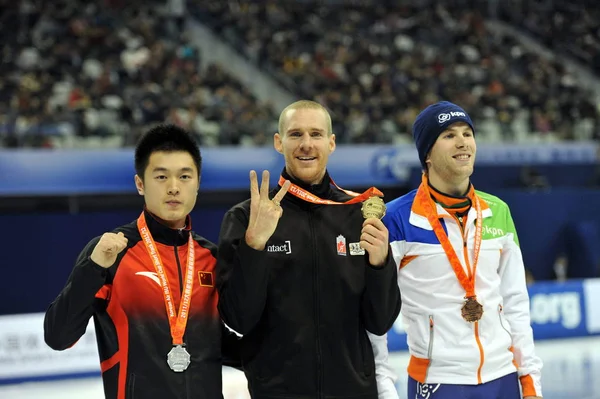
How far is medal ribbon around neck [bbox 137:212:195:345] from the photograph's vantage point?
3.03 metres

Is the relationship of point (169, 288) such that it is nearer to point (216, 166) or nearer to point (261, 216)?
→ point (261, 216)

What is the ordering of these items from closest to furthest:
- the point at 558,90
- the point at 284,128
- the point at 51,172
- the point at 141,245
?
1. the point at 141,245
2. the point at 284,128
3. the point at 51,172
4. the point at 558,90

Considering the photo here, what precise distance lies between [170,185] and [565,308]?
439 inches

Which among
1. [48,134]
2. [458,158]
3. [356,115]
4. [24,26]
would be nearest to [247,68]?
[356,115]

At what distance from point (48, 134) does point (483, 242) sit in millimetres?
9848

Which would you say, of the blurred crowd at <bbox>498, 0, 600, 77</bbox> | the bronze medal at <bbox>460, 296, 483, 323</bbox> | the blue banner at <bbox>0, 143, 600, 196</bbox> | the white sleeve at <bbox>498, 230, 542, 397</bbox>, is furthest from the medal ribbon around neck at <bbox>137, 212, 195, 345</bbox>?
the blurred crowd at <bbox>498, 0, 600, 77</bbox>

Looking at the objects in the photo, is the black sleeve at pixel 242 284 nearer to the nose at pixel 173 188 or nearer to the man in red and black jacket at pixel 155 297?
the man in red and black jacket at pixel 155 297

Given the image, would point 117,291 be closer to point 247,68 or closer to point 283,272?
point 283,272

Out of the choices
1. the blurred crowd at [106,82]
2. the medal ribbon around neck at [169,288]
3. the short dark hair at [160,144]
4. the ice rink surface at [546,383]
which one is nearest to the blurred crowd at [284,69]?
the blurred crowd at [106,82]

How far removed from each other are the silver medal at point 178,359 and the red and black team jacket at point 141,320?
2 centimetres

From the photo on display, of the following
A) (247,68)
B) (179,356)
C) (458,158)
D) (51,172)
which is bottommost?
(179,356)

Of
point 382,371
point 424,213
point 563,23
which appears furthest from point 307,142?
point 563,23

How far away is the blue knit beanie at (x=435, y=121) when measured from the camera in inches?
144

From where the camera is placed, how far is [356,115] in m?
15.9
